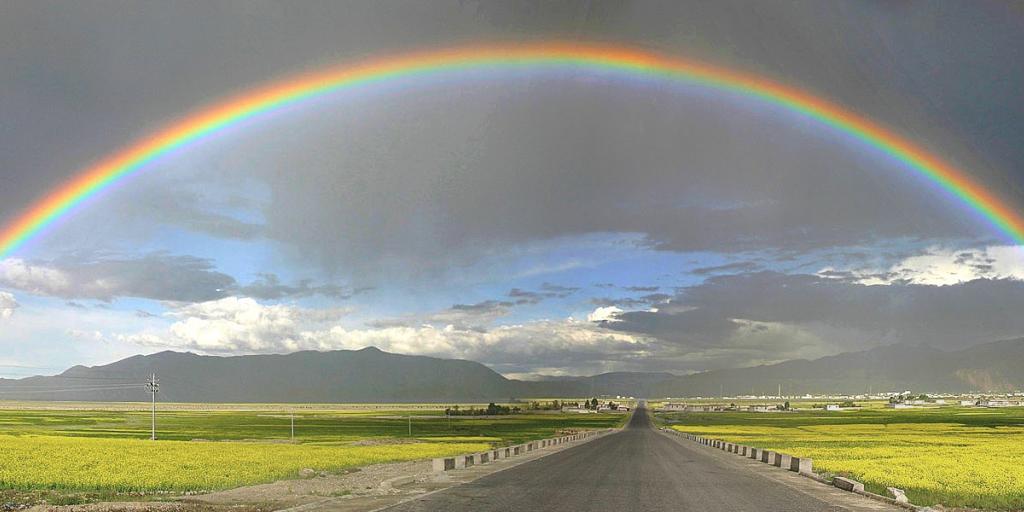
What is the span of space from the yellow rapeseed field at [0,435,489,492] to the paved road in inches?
501

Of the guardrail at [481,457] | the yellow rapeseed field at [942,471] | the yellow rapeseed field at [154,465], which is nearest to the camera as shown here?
the yellow rapeseed field at [942,471]

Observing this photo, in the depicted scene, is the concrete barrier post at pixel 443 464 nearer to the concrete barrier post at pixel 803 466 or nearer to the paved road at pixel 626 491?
the paved road at pixel 626 491

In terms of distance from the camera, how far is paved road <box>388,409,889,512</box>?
28.1 metres

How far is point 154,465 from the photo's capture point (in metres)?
48.7

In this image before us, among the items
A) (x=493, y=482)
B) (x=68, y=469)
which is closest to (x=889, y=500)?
(x=493, y=482)

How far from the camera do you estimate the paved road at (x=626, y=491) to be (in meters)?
28.1

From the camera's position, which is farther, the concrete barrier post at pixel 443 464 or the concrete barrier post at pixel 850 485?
the concrete barrier post at pixel 443 464

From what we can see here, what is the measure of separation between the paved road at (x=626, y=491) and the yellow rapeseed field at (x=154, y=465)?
41.7 feet

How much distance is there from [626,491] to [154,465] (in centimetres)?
3065

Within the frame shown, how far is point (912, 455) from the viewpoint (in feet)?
196

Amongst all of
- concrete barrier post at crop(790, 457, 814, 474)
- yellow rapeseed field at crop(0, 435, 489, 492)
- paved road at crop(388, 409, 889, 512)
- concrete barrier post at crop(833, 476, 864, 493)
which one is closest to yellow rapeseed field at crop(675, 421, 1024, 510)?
concrete barrier post at crop(833, 476, 864, 493)

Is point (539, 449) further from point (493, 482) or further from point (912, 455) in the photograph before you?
point (493, 482)

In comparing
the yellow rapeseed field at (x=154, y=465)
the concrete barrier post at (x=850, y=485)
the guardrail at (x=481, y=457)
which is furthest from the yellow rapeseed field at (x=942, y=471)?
the yellow rapeseed field at (x=154, y=465)

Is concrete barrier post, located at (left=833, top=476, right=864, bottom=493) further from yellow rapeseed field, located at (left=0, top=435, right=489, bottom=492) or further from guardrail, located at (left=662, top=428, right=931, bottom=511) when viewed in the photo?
yellow rapeseed field, located at (left=0, top=435, right=489, bottom=492)
